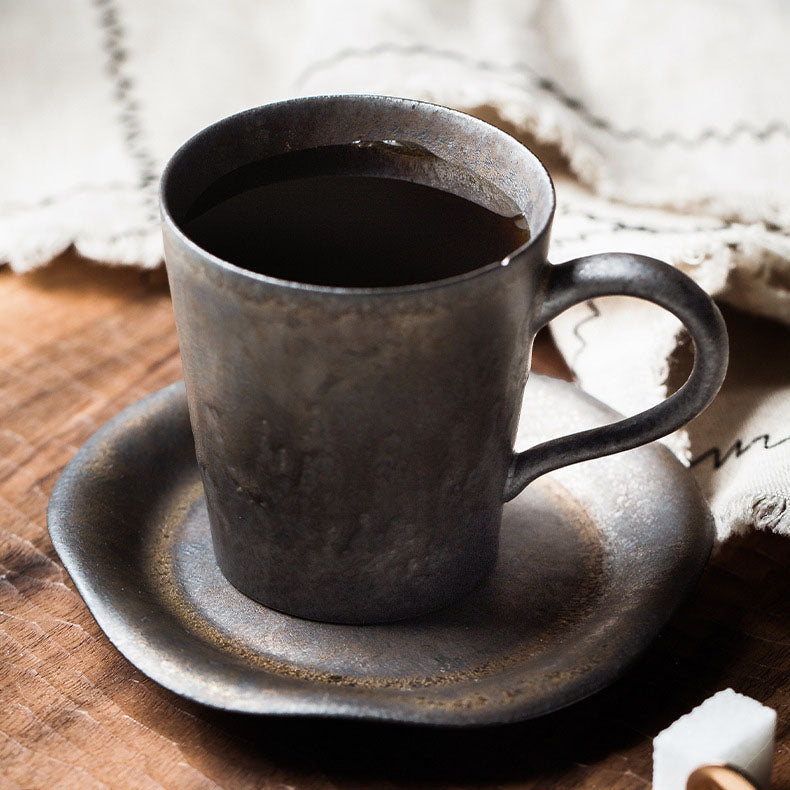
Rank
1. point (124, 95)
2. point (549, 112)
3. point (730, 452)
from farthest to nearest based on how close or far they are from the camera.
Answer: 1. point (124, 95)
2. point (549, 112)
3. point (730, 452)

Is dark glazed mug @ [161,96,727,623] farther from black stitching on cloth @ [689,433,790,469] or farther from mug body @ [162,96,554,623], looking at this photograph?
black stitching on cloth @ [689,433,790,469]

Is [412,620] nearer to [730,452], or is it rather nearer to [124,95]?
[730,452]

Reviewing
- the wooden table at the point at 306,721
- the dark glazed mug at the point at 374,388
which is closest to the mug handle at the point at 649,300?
the dark glazed mug at the point at 374,388

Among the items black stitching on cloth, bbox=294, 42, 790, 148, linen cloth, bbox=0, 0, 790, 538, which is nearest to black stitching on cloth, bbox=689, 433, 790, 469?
linen cloth, bbox=0, 0, 790, 538

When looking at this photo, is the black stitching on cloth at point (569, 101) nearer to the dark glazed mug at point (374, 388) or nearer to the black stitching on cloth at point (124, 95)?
the black stitching on cloth at point (124, 95)

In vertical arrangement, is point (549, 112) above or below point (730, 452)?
above

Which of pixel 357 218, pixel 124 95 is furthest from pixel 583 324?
pixel 124 95

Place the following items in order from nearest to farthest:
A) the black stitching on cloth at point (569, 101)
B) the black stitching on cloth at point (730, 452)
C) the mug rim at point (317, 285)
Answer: the mug rim at point (317, 285)
the black stitching on cloth at point (730, 452)
the black stitching on cloth at point (569, 101)

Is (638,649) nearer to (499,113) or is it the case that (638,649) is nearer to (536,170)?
(536,170)
